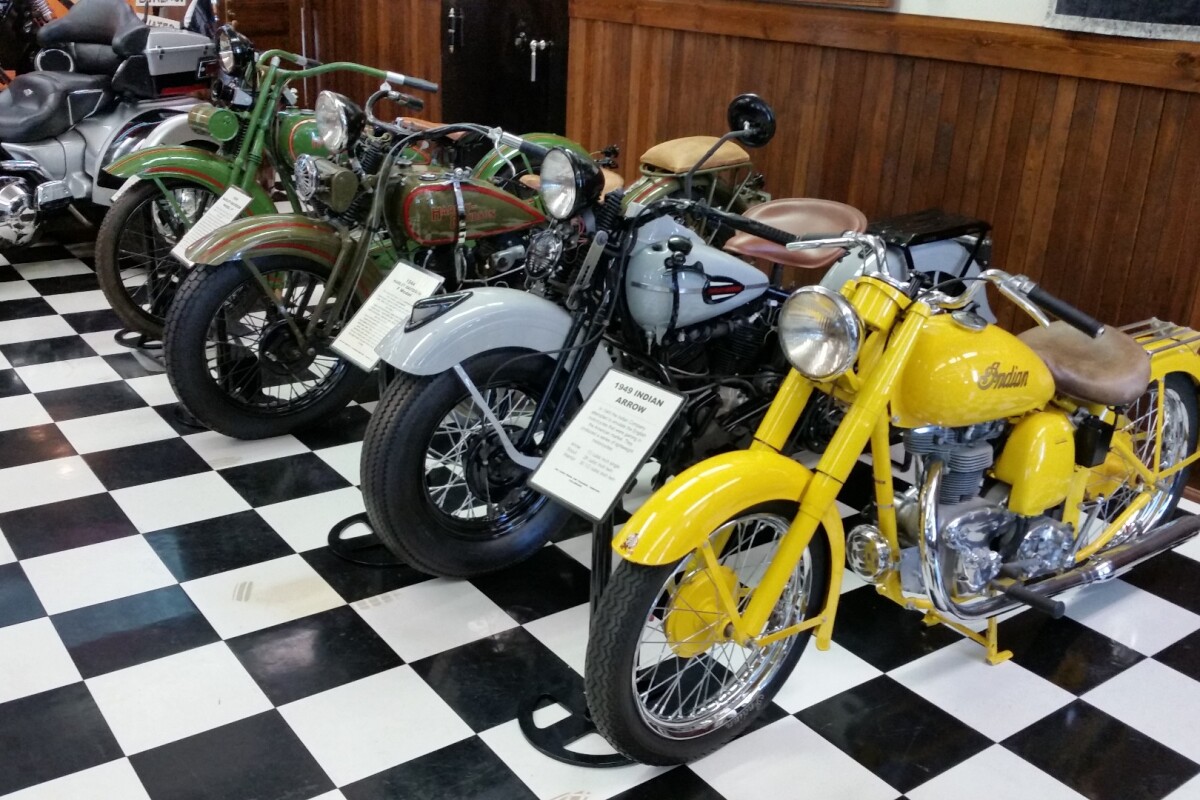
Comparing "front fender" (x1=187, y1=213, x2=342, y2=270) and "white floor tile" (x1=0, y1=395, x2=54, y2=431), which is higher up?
"front fender" (x1=187, y1=213, x2=342, y2=270)

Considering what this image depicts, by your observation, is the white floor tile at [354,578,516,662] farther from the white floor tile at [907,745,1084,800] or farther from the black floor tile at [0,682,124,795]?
the white floor tile at [907,745,1084,800]

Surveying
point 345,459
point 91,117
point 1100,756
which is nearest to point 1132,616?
point 1100,756

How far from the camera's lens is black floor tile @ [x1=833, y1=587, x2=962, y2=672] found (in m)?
2.70

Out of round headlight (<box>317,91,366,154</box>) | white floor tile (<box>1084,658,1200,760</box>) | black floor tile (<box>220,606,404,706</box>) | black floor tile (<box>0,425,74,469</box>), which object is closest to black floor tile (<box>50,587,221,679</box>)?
black floor tile (<box>220,606,404,706</box>)

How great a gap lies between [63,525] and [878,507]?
218cm

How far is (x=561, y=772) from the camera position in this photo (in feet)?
7.35

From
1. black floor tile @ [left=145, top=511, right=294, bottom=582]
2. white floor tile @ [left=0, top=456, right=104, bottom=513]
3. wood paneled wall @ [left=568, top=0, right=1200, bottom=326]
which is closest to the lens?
black floor tile @ [left=145, top=511, right=294, bottom=582]

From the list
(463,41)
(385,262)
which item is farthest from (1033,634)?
(463,41)

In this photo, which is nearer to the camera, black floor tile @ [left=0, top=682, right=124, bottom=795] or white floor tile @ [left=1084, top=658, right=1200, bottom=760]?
black floor tile @ [left=0, top=682, right=124, bottom=795]

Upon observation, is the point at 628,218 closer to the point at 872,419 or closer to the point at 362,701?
the point at 872,419

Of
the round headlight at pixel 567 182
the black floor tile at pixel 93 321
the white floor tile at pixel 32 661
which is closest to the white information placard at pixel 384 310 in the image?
the round headlight at pixel 567 182

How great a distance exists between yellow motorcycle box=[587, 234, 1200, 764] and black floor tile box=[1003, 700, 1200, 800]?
26cm

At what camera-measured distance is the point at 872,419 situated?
2.12 meters

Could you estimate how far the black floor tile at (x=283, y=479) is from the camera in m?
3.34
